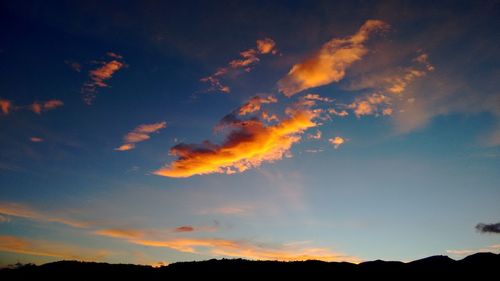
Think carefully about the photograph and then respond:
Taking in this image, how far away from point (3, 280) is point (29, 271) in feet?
16.3

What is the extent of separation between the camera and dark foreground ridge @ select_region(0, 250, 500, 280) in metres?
49.2

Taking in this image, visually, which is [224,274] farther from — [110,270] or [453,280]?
[453,280]

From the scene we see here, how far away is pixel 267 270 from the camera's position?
171 feet

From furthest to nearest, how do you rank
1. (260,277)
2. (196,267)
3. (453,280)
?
(196,267), (260,277), (453,280)

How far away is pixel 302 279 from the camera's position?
160 feet

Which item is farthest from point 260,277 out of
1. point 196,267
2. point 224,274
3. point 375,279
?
point 375,279

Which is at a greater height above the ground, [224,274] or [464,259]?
[464,259]

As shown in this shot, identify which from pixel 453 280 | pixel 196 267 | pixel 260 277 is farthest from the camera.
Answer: pixel 196 267

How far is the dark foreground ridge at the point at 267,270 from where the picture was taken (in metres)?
49.2

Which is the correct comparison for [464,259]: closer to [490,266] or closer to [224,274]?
[490,266]

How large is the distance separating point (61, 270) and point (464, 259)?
6039 cm

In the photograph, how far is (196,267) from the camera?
2159 inches

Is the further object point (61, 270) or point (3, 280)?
point (61, 270)

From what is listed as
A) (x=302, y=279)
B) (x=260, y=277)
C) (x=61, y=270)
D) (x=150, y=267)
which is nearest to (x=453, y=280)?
(x=302, y=279)
